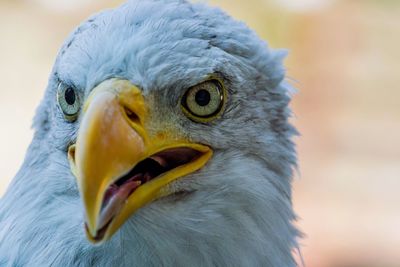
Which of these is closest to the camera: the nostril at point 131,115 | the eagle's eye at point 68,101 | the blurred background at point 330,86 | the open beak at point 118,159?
the open beak at point 118,159

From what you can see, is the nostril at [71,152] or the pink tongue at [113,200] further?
the nostril at [71,152]

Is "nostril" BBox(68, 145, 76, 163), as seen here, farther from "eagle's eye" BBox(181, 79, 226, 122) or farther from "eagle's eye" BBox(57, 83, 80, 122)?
"eagle's eye" BBox(181, 79, 226, 122)

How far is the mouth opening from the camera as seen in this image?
1.85 meters

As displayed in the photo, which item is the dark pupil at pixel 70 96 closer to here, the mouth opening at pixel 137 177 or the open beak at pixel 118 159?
the open beak at pixel 118 159

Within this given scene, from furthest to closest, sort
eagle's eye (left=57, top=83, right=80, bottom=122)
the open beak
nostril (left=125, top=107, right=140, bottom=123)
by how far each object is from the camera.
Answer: eagle's eye (left=57, top=83, right=80, bottom=122)
nostril (left=125, top=107, right=140, bottom=123)
the open beak

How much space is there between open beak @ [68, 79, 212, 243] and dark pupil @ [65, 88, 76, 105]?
12 cm

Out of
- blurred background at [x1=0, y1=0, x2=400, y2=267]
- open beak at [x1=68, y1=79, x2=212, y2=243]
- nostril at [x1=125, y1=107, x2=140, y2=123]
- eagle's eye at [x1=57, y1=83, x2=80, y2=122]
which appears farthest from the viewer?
blurred background at [x1=0, y1=0, x2=400, y2=267]

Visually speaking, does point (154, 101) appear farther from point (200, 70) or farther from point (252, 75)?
point (252, 75)

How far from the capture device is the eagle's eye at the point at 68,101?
6.82 ft

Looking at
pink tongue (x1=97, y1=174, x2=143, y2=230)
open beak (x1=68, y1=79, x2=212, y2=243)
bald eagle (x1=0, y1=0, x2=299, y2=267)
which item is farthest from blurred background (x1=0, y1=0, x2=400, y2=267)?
pink tongue (x1=97, y1=174, x2=143, y2=230)

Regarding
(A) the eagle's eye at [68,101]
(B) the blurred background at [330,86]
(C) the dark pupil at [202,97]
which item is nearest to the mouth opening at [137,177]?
(C) the dark pupil at [202,97]

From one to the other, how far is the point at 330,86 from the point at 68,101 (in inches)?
168

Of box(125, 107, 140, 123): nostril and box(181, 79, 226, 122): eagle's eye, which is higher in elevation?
box(181, 79, 226, 122): eagle's eye

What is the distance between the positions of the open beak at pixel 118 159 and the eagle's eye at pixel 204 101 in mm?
82
